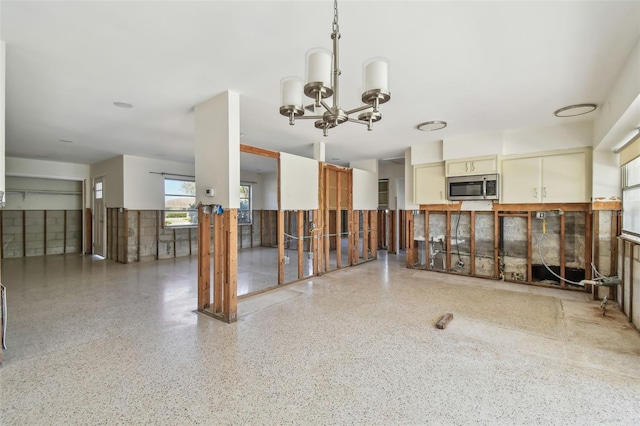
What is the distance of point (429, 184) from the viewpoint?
5926 mm

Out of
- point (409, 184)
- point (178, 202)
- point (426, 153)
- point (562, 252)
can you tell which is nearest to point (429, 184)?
point (409, 184)

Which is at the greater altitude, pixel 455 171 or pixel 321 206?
pixel 455 171

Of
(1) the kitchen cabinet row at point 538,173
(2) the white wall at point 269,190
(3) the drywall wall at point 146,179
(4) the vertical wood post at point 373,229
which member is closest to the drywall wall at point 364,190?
(4) the vertical wood post at point 373,229

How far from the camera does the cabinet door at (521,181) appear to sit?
4.86 metres

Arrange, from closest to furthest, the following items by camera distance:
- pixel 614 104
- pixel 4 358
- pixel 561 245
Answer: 1. pixel 4 358
2. pixel 614 104
3. pixel 561 245

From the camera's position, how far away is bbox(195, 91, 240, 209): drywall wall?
3.33 m

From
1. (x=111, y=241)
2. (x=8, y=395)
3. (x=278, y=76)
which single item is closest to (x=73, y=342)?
(x=8, y=395)

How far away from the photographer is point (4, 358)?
8.30 feet

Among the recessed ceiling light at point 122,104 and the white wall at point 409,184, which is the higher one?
the recessed ceiling light at point 122,104

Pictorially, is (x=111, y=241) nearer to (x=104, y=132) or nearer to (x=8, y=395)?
(x=104, y=132)

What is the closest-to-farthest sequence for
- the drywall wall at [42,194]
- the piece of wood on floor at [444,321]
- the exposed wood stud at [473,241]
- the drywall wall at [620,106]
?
1. the drywall wall at [620,106]
2. the piece of wood on floor at [444,321]
3. the exposed wood stud at [473,241]
4. the drywall wall at [42,194]

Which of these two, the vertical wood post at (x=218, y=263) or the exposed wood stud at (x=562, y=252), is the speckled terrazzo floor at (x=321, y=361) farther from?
the exposed wood stud at (x=562, y=252)

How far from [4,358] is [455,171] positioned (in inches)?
246

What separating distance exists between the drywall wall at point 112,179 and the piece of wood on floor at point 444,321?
286 inches
